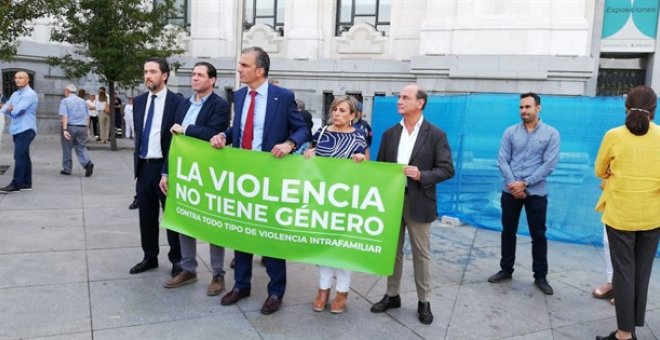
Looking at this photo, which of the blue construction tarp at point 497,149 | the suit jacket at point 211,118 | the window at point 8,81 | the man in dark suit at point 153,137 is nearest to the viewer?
the suit jacket at point 211,118

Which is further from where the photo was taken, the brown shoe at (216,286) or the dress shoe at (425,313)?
the brown shoe at (216,286)

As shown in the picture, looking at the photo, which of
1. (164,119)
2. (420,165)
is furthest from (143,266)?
(420,165)

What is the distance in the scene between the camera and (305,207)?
14.4 feet

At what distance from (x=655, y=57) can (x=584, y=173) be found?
38.5 ft

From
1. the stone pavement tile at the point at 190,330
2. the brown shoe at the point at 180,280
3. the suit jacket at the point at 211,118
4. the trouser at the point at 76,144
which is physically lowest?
the stone pavement tile at the point at 190,330

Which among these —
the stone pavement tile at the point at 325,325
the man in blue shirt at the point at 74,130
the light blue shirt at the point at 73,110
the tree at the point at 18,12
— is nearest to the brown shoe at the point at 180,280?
the stone pavement tile at the point at 325,325

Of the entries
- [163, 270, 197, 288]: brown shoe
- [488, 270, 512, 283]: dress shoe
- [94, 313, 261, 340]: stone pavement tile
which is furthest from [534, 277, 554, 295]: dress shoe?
[163, 270, 197, 288]: brown shoe

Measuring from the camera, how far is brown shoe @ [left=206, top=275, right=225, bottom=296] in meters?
4.90

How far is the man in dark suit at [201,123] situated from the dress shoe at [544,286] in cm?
311

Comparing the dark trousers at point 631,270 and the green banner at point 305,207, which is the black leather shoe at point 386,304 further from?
the dark trousers at point 631,270

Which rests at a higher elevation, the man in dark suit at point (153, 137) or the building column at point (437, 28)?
the building column at point (437, 28)

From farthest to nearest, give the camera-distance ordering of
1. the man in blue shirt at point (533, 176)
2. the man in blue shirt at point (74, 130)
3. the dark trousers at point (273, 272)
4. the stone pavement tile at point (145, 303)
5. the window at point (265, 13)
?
1. the window at point (265, 13)
2. the man in blue shirt at point (74, 130)
3. the man in blue shirt at point (533, 176)
4. the dark trousers at point (273, 272)
5. the stone pavement tile at point (145, 303)

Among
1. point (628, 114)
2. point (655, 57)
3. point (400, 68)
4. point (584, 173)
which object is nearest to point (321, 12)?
point (400, 68)

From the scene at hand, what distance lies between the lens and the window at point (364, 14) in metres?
19.2
